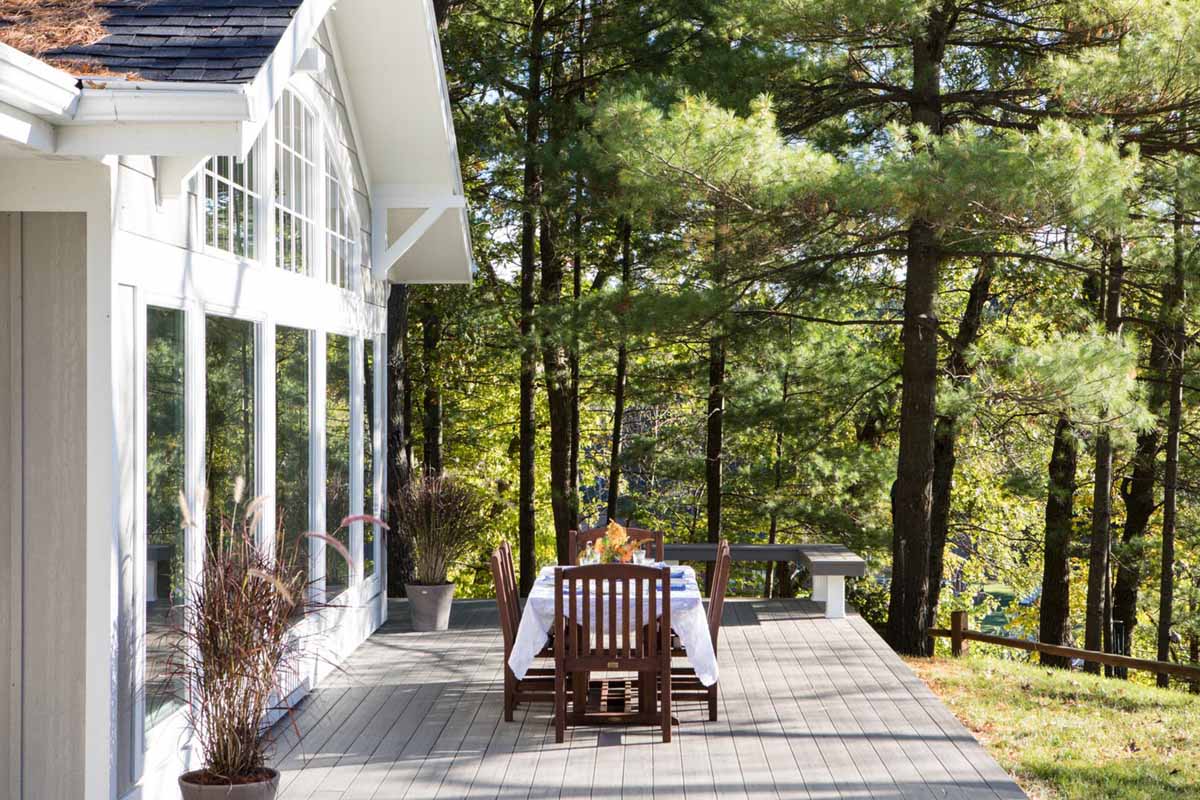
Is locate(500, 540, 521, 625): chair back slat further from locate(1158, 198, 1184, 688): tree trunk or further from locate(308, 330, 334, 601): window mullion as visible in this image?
locate(1158, 198, 1184, 688): tree trunk

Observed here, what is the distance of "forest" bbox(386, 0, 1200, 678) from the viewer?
8586mm

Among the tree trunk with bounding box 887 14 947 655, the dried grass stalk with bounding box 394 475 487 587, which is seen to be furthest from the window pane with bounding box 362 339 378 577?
the tree trunk with bounding box 887 14 947 655

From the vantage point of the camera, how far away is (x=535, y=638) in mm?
5992

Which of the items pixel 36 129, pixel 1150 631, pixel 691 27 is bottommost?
pixel 1150 631

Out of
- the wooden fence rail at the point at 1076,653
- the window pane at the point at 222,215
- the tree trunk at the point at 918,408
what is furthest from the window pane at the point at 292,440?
the wooden fence rail at the point at 1076,653

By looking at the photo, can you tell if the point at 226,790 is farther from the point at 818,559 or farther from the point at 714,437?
the point at 714,437

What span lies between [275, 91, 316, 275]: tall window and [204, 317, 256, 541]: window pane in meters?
0.83

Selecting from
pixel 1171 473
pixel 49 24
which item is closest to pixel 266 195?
pixel 49 24

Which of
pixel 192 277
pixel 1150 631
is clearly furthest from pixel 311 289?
pixel 1150 631

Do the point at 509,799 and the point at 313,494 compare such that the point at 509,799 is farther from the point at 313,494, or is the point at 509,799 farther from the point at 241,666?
the point at 313,494

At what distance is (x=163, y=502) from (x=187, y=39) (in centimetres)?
173

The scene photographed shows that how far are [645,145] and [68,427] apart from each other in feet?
17.6

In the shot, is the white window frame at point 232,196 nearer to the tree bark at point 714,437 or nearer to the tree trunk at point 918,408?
the tree trunk at point 918,408

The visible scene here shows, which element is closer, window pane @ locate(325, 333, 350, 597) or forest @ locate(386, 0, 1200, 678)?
window pane @ locate(325, 333, 350, 597)
